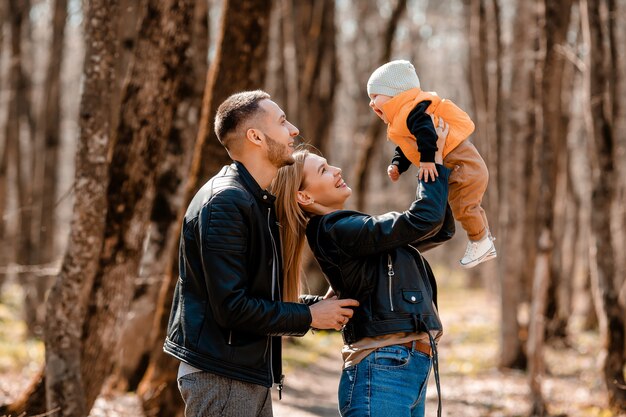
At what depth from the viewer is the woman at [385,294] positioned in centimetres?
368

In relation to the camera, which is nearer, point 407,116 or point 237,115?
point 237,115

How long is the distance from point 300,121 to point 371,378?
12995mm

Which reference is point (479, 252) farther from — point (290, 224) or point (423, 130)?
point (290, 224)

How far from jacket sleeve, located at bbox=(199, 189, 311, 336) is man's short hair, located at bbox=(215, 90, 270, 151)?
1.21 ft

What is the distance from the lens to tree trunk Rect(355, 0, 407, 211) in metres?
16.5

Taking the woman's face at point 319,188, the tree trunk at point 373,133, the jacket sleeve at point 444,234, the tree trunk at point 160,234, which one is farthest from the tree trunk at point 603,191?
the tree trunk at point 373,133

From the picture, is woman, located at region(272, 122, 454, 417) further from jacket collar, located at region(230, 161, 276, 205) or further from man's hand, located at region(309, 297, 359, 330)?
jacket collar, located at region(230, 161, 276, 205)

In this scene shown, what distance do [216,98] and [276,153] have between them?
13.0 ft

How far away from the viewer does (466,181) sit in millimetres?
3979

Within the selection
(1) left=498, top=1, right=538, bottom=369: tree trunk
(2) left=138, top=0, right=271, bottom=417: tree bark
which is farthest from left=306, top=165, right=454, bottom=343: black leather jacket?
(1) left=498, top=1, right=538, bottom=369: tree trunk

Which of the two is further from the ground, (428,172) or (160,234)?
(428,172)

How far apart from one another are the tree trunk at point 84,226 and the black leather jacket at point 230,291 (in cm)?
236

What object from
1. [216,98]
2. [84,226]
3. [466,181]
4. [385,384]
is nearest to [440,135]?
[466,181]

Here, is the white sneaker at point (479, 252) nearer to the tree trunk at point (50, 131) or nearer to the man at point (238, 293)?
the man at point (238, 293)
